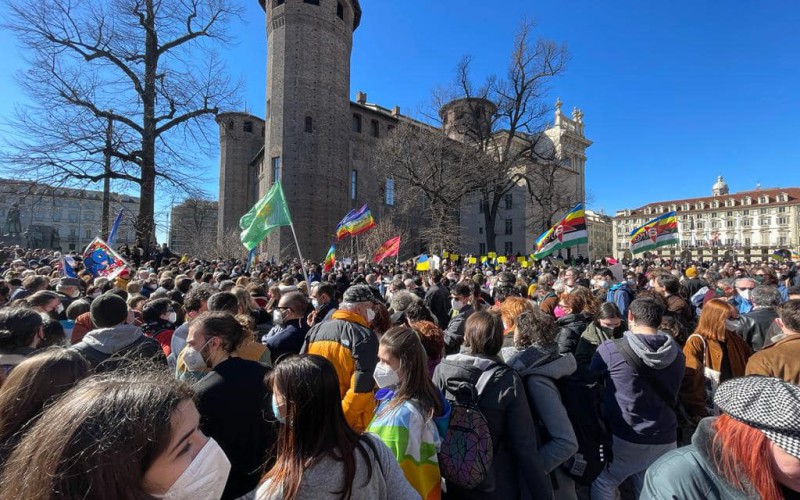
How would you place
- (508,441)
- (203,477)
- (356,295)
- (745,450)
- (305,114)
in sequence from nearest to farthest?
(203,477) → (745,450) → (508,441) → (356,295) → (305,114)

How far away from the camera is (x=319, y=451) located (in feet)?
5.30

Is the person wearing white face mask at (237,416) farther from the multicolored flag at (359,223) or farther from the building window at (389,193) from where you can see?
→ the building window at (389,193)

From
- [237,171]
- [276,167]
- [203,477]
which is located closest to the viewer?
[203,477]

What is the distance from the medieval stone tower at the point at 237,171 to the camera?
142ft

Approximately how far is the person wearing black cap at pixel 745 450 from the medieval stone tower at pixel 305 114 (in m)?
30.5

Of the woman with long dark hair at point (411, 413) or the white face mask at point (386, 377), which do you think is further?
the white face mask at point (386, 377)

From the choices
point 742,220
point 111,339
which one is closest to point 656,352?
point 111,339

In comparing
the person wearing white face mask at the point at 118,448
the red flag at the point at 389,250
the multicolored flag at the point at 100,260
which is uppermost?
the red flag at the point at 389,250

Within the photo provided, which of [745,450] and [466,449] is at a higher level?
[745,450]

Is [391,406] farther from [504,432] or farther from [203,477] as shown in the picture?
[203,477]

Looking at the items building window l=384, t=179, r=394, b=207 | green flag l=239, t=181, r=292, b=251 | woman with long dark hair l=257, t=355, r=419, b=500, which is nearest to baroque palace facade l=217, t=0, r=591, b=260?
building window l=384, t=179, r=394, b=207

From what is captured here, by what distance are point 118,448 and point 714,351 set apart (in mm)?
4773

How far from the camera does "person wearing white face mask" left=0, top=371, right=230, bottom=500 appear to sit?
963 mm

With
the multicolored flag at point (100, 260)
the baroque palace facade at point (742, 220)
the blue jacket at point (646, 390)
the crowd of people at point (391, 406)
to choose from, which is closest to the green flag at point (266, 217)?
the multicolored flag at point (100, 260)
